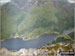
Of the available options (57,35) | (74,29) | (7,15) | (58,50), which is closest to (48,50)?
(58,50)

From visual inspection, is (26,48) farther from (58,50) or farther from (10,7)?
(10,7)

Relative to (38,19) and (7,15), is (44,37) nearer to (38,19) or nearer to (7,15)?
(38,19)

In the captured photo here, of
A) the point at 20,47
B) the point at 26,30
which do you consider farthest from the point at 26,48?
the point at 26,30

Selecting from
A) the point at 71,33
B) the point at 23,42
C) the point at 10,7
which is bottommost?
the point at 23,42

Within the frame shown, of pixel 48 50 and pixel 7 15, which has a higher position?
pixel 7 15

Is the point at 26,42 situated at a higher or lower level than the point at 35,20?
lower

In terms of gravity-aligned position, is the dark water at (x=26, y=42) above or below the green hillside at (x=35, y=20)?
below

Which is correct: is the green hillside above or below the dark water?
above
